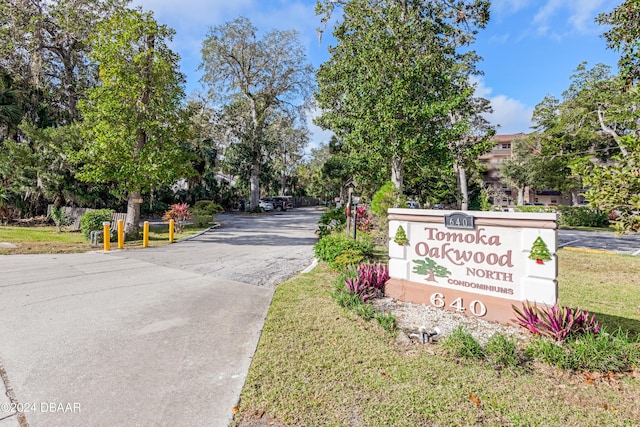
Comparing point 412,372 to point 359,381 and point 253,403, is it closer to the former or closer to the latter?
point 359,381

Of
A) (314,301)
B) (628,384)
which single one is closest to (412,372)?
(628,384)

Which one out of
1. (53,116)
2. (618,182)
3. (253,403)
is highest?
(53,116)

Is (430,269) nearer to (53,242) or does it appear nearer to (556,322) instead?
(556,322)

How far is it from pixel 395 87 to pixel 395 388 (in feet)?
32.8

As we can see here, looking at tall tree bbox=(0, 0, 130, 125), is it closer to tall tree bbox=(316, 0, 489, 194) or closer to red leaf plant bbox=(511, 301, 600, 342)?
tall tree bbox=(316, 0, 489, 194)

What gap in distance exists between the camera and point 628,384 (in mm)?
3137

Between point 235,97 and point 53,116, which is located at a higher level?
point 235,97

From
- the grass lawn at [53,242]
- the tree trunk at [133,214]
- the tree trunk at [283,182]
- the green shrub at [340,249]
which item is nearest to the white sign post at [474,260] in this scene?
the green shrub at [340,249]

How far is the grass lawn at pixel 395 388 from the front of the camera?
2686 mm

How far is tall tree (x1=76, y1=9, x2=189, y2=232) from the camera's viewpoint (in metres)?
12.0

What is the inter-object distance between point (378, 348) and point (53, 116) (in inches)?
1049

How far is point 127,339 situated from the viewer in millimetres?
4141

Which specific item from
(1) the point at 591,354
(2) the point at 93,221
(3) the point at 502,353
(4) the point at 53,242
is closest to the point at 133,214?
(2) the point at 93,221

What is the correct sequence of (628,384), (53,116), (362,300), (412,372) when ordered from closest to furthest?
1. (628,384)
2. (412,372)
3. (362,300)
4. (53,116)
